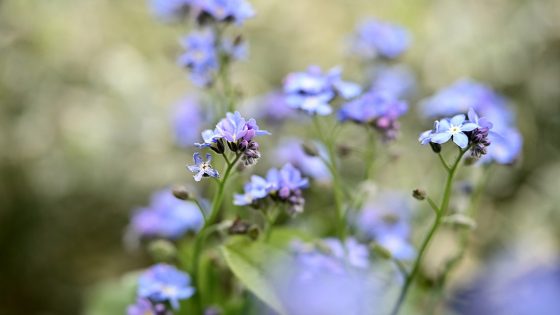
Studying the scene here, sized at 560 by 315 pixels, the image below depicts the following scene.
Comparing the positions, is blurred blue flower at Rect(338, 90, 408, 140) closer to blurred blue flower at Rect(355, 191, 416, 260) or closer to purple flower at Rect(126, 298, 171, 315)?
blurred blue flower at Rect(355, 191, 416, 260)

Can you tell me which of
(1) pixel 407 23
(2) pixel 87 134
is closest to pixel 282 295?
(2) pixel 87 134

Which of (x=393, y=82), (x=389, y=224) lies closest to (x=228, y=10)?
(x=389, y=224)

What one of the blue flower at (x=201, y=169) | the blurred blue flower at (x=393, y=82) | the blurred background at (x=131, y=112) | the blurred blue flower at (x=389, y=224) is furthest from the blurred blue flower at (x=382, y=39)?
the blue flower at (x=201, y=169)

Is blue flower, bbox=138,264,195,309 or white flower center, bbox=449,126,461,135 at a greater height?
white flower center, bbox=449,126,461,135

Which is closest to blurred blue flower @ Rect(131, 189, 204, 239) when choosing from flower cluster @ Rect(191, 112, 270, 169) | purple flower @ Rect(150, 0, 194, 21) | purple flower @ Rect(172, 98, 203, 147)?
purple flower @ Rect(172, 98, 203, 147)

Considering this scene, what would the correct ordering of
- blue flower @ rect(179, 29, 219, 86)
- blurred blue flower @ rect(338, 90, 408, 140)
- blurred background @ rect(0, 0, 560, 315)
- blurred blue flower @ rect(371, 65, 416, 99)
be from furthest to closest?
blurred background @ rect(0, 0, 560, 315) < blurred blue flower @ rect(371, 65, 416, 99) < blue flower @ rect(179, 29, 219, 86) < blurred blue flower @ rect(338, 90, 408, 140)

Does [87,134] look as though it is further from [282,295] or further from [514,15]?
[514,15]

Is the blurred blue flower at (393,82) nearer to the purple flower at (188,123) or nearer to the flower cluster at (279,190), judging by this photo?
the purple flower at (188,123)
